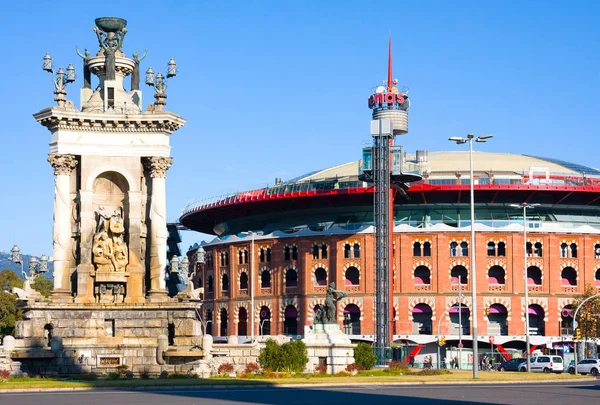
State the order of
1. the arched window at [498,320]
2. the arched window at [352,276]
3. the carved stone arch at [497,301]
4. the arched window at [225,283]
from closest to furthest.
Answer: the carved stone arch at [497,301] → the arched window at [498,320] → the arched window at [352,276] → the arched window at [225,283]

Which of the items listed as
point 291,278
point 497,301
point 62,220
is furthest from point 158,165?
point 291,278

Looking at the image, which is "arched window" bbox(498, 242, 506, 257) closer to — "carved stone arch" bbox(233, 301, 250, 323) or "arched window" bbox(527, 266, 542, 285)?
"arched window" bbox(527, 266, 542, 285)

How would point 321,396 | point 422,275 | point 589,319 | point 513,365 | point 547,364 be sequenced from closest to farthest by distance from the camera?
point 321,396
point 547,364
point 513,365
point 589,319
point 422,275

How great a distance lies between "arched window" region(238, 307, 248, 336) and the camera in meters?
138

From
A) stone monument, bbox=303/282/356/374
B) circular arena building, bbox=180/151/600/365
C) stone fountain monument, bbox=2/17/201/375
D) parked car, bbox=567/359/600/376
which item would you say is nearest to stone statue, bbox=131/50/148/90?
stone fountain monument, bbox=2/17/201/375

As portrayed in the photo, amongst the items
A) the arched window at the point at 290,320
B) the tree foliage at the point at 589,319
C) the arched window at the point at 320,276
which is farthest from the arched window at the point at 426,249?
the tree foliage at the point at 589,319

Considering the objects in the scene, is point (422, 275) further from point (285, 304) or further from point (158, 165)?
point (158, 165)

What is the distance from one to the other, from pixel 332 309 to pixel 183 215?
85.6 m

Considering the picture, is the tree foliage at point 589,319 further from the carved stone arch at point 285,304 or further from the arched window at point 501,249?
the carved stone arch at point 285,304

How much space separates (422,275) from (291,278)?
16.1 meters

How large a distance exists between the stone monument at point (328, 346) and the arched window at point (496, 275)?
214 feet

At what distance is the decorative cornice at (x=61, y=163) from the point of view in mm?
59625

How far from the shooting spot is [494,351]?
125250 mm

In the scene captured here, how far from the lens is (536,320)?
12912 centimetres
